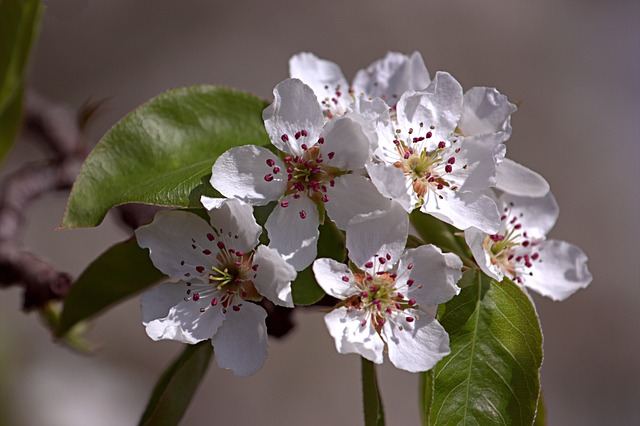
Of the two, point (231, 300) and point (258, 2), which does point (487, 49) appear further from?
point (231, 300)

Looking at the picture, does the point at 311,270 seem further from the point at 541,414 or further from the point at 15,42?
the point at 15,42

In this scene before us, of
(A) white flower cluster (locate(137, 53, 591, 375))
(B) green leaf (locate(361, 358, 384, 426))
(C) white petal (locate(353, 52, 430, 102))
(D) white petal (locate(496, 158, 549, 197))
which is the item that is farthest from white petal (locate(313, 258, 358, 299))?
(C) white petal (locate(353, 52, 430, 102))

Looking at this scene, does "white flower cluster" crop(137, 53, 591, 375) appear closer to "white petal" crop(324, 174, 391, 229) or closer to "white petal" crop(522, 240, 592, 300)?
"white petal" crop(324, 174, 391, 229)

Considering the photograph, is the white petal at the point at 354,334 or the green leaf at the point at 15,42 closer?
the white petal at the point at 354,334

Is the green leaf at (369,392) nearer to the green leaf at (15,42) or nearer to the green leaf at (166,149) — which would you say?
the green leaf at (166,149)

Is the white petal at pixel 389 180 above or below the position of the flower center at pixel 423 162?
above

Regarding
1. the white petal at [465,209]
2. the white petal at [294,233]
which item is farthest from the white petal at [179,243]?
the white petal at [465,209]
